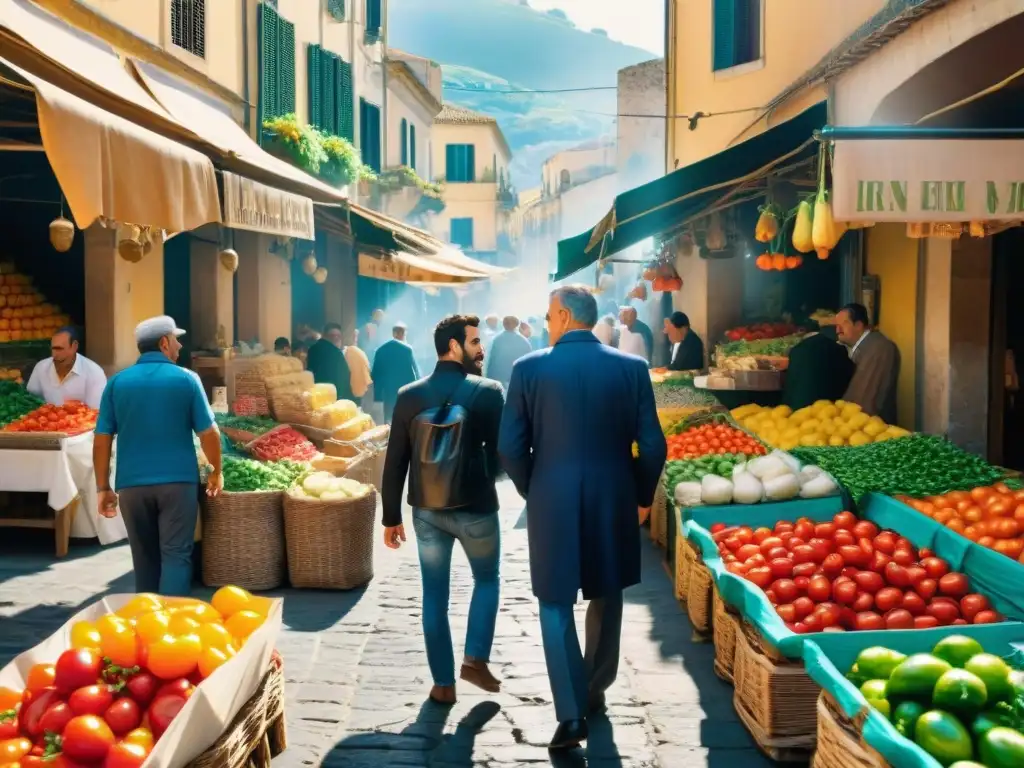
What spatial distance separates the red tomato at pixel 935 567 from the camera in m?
5.29

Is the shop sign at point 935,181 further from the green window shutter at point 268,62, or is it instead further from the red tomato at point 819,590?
the green window shutter at point 268,62

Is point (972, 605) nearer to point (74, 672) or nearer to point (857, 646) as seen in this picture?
point (857, 646)

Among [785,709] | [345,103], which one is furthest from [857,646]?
[345,103]

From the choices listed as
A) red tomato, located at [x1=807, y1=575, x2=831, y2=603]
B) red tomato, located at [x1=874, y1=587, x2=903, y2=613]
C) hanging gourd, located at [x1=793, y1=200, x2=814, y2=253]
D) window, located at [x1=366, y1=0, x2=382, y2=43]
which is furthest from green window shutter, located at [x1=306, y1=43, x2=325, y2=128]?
red tomato, located at [x1=874, y1=587, x2=903, y2=613]

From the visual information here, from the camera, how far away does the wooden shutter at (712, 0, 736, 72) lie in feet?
51.6

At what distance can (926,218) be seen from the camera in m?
5.58

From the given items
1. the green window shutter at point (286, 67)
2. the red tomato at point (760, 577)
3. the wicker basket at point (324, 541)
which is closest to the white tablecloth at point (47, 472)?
the wicker basket at point (324, 541)

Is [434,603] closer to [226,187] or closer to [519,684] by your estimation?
[519,684]

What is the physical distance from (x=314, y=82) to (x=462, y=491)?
15366 millimetres

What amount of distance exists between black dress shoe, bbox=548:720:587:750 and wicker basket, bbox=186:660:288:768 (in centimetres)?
119

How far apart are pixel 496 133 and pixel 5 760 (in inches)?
1955

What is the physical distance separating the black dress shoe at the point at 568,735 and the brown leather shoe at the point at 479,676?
0.75 m

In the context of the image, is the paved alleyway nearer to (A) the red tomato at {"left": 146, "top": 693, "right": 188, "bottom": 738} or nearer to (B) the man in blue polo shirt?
(B) the man in blue polo shirt

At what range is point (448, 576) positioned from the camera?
5328mm
